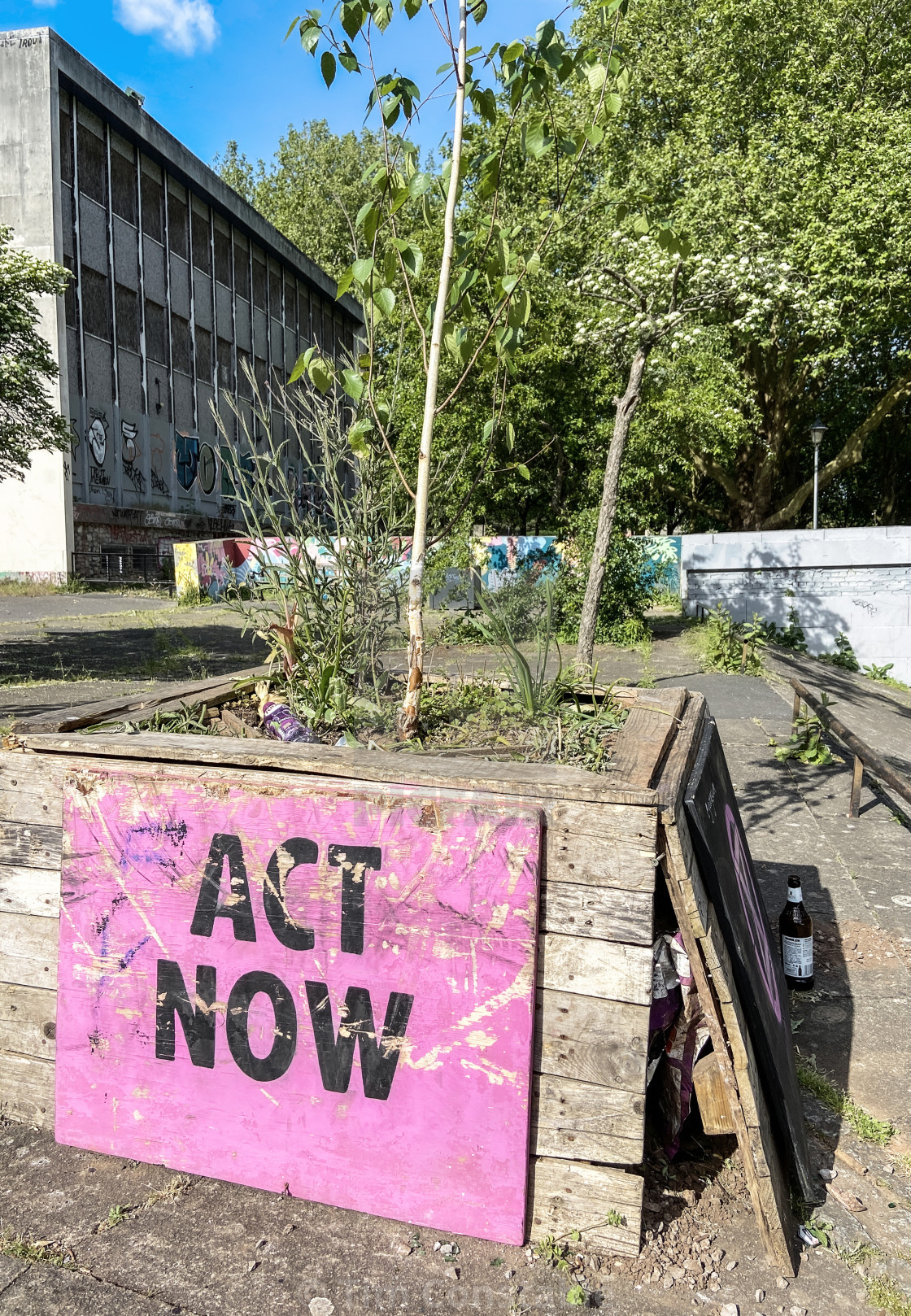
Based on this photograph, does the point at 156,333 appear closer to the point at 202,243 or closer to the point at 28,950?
the point at 202,243

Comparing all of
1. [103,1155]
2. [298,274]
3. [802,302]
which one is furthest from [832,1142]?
[298,274]

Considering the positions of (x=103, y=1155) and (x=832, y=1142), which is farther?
(x=832, y=1142)

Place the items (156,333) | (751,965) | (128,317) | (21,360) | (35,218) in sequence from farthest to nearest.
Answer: (156,333), (128,317), (35,218), (21,360), (751,965)

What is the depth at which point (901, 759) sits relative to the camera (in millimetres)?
7051

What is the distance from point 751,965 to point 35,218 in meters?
25.3

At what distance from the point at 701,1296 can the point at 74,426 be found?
24.8m

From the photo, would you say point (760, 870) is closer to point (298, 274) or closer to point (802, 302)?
point (802, 302)

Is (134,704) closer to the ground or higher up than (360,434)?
closer to the ground

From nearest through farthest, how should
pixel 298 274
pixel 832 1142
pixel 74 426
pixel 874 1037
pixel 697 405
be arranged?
pixel 832 1142 → pixel 874 1037 → pixel 697 405 → pixel 74 426 → pixel 298 274

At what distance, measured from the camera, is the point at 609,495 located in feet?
28.2

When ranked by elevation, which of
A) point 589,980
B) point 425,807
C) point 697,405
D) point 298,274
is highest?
point 298,274

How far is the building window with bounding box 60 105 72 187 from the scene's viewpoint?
2227 centimetres

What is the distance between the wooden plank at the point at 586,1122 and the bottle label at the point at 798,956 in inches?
60.9

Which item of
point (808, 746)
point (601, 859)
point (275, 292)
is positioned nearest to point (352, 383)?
point (601, 859)
